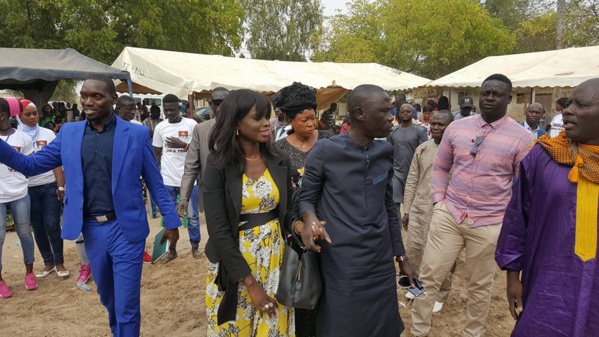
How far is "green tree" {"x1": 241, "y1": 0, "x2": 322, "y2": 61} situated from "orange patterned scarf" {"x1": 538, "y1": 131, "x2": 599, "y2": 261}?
1564 inches

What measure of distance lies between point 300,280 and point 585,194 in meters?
1.48

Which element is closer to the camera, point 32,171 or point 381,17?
point 32,171

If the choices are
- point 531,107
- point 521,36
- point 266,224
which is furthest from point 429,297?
point 521,36

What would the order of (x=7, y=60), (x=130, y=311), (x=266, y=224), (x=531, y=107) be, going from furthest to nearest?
1. (x=7, y=60)
2. (x=531, y=107)
3. (x=130, y=311)
4. (x=266, y=224)

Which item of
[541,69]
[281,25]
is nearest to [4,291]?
[541,69]

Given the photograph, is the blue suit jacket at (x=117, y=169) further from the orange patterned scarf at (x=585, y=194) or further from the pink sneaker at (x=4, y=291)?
the pink sneaker at (x=4, y=291)

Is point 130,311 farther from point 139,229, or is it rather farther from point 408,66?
point 408,66

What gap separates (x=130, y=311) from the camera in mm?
3039

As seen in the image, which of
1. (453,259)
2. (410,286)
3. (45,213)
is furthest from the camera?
(45,213)

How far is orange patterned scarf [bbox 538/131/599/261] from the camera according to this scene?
6.45 feet

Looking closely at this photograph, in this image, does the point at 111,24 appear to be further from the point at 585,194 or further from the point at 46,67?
the point at 585,194

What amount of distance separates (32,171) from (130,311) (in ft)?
3.95

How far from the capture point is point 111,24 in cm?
1698

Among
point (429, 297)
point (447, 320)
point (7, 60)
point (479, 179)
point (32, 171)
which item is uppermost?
point (7, 60)
